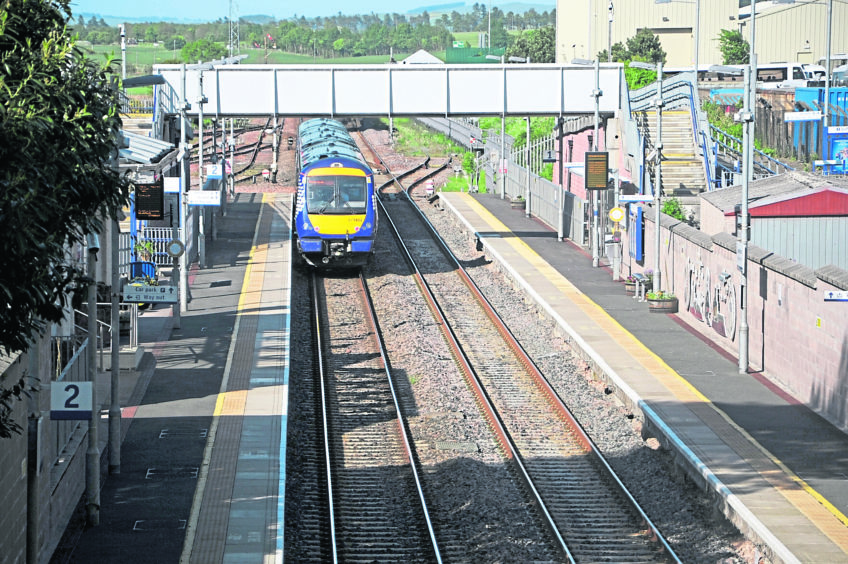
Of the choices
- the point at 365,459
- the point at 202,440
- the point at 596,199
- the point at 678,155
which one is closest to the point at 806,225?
the point at 365,459

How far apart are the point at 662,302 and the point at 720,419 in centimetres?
1017

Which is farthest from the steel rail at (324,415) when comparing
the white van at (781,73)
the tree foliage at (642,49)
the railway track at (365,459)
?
the tree foliage at (642,49)

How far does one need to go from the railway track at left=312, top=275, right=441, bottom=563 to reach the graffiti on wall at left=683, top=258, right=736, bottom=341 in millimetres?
7614

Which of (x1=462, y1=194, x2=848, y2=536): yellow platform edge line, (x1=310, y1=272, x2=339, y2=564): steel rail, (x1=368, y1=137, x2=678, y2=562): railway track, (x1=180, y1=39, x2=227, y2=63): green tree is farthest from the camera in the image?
(x1=180, y1=39, x2=227, y2=63): green tree

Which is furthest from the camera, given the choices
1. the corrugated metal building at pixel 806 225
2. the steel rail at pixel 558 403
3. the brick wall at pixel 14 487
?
the corrugated metal building at pixel 806 225

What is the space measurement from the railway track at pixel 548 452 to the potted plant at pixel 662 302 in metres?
3.95

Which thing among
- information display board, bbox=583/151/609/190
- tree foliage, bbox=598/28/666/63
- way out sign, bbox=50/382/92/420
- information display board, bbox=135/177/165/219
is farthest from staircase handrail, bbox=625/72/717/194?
tree foliage, bbox=598/28/666/63

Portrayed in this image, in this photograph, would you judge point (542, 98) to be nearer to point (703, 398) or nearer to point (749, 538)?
point (703, 398)

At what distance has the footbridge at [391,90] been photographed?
41094 millimetres

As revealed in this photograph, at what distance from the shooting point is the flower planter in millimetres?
30391

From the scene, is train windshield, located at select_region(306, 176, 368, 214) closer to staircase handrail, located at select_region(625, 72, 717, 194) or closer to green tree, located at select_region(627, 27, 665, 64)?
staircase handrail, located at select_region(625, 72, 717, 194)

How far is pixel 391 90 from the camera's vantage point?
136 feet

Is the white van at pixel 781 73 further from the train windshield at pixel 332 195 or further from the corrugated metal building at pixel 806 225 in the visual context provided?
the corrugated metal building at pixel 806 225

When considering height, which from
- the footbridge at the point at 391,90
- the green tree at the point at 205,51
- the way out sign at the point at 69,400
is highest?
the green tree at the point at 205,51
